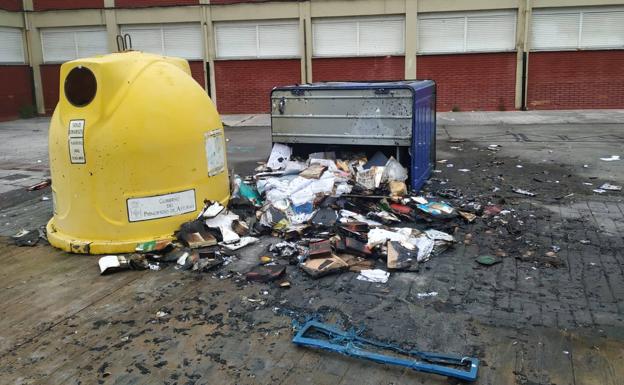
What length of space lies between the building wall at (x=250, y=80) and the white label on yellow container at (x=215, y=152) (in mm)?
12978

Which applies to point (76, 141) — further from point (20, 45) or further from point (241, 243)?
point (20, 45)

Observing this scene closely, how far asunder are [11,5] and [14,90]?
292cm

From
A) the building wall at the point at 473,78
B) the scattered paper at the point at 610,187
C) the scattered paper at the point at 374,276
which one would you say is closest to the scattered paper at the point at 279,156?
the scattered paper at the point at 374,276

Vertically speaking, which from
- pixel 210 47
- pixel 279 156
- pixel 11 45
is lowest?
pixel 279 156

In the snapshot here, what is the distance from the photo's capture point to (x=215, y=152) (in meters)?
5.86

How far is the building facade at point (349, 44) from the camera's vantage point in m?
17.0

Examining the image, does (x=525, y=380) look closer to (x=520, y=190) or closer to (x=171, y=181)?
(x=171, y=181)

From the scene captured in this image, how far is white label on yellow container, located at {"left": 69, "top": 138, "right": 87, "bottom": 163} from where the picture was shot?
5047 millimetres

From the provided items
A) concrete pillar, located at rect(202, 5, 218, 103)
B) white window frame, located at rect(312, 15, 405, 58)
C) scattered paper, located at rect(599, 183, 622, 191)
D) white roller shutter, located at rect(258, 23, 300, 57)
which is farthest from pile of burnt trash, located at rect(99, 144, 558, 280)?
concrete pillar, located at rect(202, 5, 218, 103)

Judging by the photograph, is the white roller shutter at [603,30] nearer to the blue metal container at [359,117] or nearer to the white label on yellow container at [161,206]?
the blue metal container at [359,117]

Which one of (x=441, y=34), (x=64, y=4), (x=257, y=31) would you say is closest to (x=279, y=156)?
(x=441, y=34)

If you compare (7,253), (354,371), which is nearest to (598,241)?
(354,371)

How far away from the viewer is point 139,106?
16.7ft

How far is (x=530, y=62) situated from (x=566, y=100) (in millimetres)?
1660
